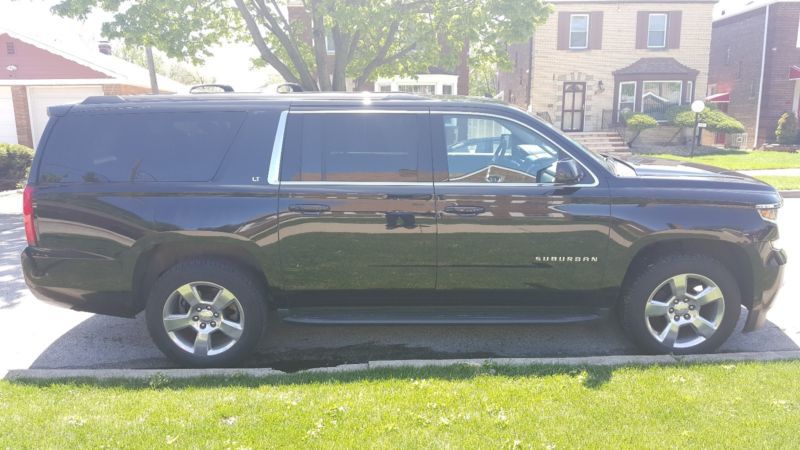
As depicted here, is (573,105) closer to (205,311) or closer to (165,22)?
(165,22)

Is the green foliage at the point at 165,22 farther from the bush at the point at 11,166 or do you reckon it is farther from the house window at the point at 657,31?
the house window at the point at 657,31

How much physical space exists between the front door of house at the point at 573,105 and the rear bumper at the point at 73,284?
77.3 feet

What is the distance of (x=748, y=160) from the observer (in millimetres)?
19672

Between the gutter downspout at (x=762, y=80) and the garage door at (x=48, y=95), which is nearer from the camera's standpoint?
the garage door at (x=48, y=95)

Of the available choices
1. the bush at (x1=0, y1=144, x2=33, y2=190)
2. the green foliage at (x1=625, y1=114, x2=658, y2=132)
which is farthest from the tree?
the green foliage at (x1=625, y1=114, x2=658, y2=132)

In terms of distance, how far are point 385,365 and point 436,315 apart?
0.55 meters

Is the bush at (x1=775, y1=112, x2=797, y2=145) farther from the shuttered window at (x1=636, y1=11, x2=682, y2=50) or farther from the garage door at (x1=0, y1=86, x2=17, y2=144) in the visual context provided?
the garage door at (x1=0, y1=86, x2=17, y2=144)

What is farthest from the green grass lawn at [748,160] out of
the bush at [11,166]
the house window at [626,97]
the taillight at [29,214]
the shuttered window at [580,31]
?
the bush at [11,166]

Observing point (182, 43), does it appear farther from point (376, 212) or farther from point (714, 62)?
point (714, 62)

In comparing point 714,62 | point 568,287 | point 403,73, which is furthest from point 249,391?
point 714,62

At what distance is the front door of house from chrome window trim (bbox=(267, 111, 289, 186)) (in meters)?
22.9

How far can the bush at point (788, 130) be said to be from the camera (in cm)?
2422

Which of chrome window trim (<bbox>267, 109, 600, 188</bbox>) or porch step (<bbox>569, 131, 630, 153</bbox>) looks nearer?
chrome window trim (<bbox>267, 109, 600, 188</bbox>)

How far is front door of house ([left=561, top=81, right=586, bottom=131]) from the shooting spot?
25422 mm
